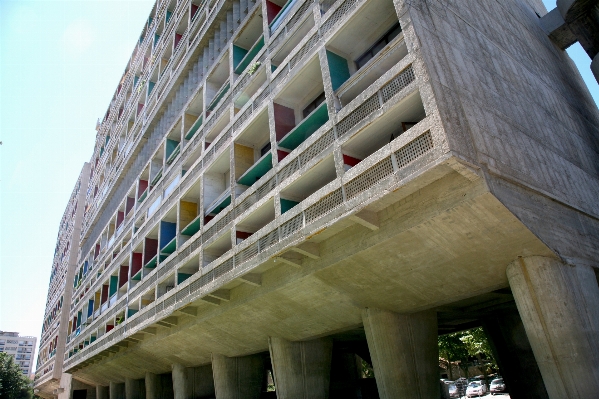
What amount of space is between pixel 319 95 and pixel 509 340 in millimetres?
12179

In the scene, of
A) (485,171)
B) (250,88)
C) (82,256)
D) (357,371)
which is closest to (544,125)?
(485,171)

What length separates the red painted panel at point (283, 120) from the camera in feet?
46.5

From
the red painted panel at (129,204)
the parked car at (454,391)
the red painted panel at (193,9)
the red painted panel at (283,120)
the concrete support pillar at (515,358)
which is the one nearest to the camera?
the red painted panel at (283,120)

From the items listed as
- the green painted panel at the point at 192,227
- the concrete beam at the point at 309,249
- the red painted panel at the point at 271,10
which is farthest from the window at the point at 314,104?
the green painted panel at the point at 192,227

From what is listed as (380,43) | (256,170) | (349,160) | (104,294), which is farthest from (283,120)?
(104,294)

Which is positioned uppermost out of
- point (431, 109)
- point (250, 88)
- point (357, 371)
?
point (250, 88)

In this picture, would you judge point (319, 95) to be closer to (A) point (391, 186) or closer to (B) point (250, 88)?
(B) point (250, 88)

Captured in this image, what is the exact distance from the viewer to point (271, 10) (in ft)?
56.1

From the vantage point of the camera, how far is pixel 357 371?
1012 inches

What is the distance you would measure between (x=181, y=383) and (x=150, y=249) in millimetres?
7750

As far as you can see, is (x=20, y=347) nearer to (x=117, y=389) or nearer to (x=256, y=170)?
(x=117, y=389)

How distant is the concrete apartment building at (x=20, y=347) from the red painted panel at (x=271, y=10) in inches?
7623

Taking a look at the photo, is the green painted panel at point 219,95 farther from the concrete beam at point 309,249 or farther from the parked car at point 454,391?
the parked car at point 454,391

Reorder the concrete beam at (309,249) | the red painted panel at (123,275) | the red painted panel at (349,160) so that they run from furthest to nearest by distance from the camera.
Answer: the red painted panel at (123,275), the concrete beam at (309,249), the red painted panel at (349,160)
